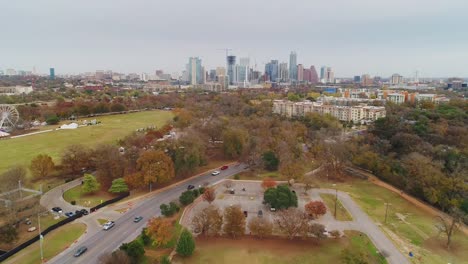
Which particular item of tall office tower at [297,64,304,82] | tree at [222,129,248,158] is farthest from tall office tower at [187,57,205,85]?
tree at [222,129,248,158]

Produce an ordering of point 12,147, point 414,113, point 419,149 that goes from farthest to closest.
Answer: point 414,113 < point 12,147 < point 419,149

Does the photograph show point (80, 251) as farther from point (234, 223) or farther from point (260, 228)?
point (260, 228)

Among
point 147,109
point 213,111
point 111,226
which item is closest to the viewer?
point 111,226

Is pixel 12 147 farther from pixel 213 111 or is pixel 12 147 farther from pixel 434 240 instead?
pixel 434 240

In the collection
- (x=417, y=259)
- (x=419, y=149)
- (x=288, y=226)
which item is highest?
(x=419, y=149)

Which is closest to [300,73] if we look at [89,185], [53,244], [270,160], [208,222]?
[270,160]

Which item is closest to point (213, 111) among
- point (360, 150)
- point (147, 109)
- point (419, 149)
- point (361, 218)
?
point (147, 109)

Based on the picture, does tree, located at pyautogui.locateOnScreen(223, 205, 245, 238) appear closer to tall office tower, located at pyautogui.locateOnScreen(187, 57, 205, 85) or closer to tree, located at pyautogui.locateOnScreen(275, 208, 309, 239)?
tree, located at pyautogui.locateOnScreen(275, 208, 309, 239)
